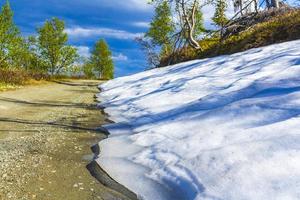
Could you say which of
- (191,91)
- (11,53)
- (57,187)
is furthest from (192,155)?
(11,53)

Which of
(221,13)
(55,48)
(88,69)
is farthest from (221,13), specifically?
(88,69)

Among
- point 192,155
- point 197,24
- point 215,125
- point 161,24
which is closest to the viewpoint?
point 192,155

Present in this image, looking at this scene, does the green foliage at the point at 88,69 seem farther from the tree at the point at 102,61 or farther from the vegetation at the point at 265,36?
the vegetation at the point at 265,36

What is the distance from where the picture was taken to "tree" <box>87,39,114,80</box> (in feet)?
250

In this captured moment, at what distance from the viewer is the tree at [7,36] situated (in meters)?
36.4

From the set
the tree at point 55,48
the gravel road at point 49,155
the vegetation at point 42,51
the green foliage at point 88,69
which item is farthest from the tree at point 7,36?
the green foliage at point 88,69

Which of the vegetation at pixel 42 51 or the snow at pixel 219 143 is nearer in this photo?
the snow at pixel 219 143

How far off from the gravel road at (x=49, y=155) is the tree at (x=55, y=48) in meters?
39.4

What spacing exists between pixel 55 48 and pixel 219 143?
46.7m

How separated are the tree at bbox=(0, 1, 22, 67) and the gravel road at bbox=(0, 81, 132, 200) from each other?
25750 millimetres

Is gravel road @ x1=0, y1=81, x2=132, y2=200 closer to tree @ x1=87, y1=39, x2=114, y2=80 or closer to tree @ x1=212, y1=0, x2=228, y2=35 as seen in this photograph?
tree @ x1=212, y1=0, x2=228, y2=35

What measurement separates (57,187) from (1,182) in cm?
79

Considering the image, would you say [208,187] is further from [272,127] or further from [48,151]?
[48,151]

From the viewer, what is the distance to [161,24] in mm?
51375
